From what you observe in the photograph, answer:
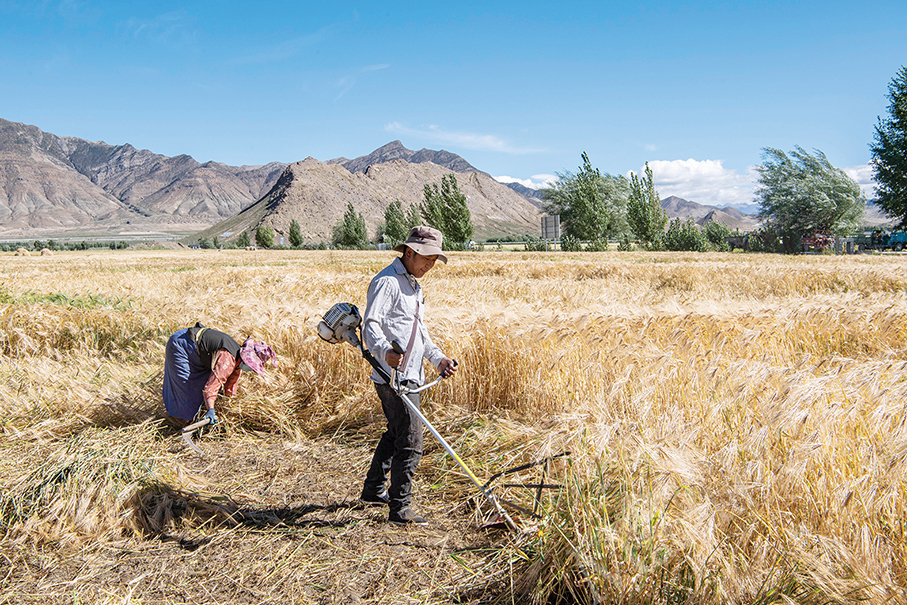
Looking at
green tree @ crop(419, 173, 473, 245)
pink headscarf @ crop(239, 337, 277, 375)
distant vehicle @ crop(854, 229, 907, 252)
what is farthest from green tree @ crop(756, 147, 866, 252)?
pink headscarf @ crop(239, 337, 277, 375)

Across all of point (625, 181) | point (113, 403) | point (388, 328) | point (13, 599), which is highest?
point (625, 181)

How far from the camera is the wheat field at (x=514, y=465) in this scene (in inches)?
98.4

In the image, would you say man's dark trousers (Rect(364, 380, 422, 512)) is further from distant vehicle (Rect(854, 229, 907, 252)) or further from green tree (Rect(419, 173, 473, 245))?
green tree (Rect(419, 173, 473, 245))

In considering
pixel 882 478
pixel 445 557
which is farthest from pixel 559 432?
pixel 882 478

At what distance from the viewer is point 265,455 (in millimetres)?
5090

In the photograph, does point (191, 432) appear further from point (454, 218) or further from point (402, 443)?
point (454, 218)

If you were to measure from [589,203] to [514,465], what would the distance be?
56087 millimetres

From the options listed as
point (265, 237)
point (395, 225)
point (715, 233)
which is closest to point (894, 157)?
point (715, 233)

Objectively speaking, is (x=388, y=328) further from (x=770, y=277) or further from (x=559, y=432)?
(x=770, y=277)

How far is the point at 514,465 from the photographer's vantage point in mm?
4109

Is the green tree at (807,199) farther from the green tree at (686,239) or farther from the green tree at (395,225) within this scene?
the green tree at (395,225)

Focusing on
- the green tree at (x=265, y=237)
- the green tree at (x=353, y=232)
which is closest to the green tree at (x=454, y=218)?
the green tree at (x=353, y=232)

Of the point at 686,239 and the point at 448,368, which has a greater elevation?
the point at 686,239

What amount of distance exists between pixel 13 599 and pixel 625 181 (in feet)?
302
